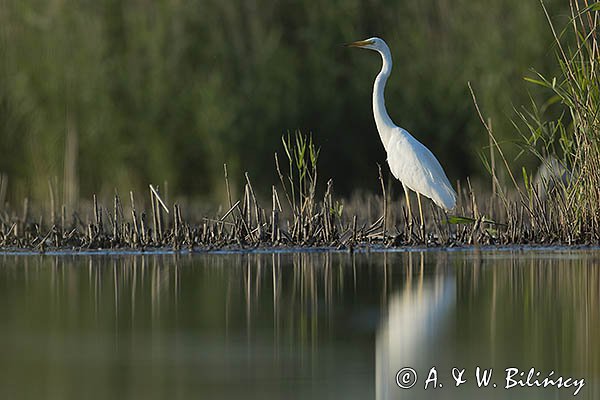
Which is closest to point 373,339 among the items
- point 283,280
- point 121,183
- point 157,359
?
point 157,359

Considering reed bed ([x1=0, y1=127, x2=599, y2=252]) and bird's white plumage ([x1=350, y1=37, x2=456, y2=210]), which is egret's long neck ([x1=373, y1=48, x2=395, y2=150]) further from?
reed bed ([x1=0, y1=127, x2=599, y2=252])

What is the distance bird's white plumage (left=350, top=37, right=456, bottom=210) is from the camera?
8.91 meters

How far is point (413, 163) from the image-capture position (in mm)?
9250

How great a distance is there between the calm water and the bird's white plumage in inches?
53.2

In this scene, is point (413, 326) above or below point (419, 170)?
below

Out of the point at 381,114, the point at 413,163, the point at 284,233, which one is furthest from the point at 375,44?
the point at 284,233

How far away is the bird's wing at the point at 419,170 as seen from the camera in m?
8.88

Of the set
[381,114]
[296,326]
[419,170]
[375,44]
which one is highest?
[375,44]

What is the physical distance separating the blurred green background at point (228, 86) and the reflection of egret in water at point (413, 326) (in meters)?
5.32

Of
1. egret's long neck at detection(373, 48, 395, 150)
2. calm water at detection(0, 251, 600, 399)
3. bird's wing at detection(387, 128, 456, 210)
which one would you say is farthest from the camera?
egret's long neck at detection(373, 48, 395, 150)

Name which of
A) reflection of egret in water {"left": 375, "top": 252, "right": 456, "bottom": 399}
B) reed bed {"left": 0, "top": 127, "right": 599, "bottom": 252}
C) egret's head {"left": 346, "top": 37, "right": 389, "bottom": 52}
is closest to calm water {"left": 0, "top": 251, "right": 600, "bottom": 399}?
reflection of egret in water {"left": 375, "top": 252, "right": 456, "bottom": 399}

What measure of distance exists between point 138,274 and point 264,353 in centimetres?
270

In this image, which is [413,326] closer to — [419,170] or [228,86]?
[419,170]

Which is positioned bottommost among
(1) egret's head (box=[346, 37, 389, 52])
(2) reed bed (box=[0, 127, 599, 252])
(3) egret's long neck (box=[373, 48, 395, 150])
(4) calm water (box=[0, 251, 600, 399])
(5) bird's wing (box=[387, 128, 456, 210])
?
(4) calm water (box=[0, 251, 600, 399])
